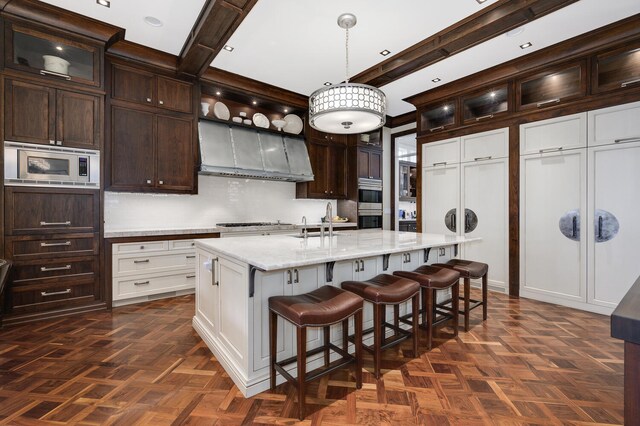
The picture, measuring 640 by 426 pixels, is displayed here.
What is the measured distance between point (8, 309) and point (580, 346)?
5141 mm

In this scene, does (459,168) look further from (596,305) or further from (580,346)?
(580,346)

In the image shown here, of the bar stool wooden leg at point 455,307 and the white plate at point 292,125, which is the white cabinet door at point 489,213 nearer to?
the bar stool wooden leg at point 455,307

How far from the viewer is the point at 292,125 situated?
5.24 meters

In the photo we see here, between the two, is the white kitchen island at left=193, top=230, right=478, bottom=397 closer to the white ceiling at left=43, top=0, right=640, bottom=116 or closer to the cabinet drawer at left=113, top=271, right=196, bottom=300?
the cabinet drawer at left=113, top=271, right=196, bottom=300

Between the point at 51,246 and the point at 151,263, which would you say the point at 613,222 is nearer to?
the point at 151,263

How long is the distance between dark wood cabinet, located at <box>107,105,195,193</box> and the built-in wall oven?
3.04 metres

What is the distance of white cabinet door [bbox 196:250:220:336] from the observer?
2.33m

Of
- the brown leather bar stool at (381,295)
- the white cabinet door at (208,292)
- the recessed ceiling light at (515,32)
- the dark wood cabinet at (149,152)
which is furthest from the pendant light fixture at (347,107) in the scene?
the dark wood cabinet at (149,152)

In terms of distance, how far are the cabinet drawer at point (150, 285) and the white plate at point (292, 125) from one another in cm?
285

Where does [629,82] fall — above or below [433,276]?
above

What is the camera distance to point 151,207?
409 centimetres

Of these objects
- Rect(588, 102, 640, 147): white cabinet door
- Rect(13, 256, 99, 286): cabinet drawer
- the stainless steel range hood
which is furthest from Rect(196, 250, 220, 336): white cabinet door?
Rect(588, 102, 640, 147): white cabinet door

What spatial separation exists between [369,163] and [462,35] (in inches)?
118

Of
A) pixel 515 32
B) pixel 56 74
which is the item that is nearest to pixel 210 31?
pixel 56 74
